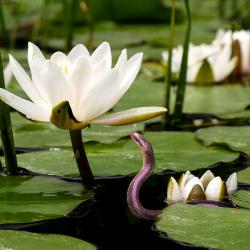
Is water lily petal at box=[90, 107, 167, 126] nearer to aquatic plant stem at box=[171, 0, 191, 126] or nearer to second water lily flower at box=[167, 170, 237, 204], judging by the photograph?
second water lily flower at box=[167, 170, 237, 204]

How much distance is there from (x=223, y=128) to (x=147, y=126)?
27 cm

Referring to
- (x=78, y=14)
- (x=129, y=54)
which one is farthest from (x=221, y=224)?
(x=78, y=14)

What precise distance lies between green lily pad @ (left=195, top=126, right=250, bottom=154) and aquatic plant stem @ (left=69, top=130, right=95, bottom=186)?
429 mm

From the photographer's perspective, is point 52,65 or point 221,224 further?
point 52,65

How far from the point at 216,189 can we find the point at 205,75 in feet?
4.42

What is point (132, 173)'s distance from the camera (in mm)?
1574

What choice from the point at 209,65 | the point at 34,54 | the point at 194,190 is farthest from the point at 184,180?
the point at 209,65

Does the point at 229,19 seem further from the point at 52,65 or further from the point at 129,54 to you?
the point at 52,65

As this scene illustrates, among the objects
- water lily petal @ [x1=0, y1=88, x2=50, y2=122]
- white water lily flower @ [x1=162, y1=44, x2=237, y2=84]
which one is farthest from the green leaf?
water lily petal @ [x1=0, y1=88, x2=50, y2=122]

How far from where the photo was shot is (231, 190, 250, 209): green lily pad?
4.54ft

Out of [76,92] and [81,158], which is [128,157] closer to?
[81,158]

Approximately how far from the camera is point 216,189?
1.42 metres

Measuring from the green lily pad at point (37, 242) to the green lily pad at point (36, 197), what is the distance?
8 cm

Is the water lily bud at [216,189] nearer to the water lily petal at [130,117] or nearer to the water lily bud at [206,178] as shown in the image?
the water lily bud at [206,178]
